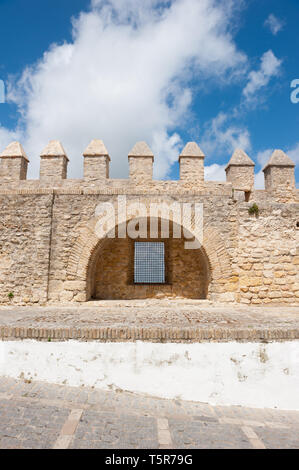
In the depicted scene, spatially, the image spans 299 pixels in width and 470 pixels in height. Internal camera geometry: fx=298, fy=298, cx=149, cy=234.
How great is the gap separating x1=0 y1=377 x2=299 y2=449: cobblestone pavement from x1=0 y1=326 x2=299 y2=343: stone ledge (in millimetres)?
598

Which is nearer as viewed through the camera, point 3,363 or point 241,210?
point 3,363

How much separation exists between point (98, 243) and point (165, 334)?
447 cm

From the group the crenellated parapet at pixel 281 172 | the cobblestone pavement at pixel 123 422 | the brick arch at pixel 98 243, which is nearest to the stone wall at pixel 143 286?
the brick arch at pixel 98 243

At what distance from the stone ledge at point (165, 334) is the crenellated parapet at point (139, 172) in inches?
226

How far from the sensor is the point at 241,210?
26.1ft

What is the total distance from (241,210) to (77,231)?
4384 millimetres

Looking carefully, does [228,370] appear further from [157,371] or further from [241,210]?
[241,210]

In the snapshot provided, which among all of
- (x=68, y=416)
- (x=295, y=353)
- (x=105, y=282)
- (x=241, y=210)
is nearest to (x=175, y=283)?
(x=105, y=282)

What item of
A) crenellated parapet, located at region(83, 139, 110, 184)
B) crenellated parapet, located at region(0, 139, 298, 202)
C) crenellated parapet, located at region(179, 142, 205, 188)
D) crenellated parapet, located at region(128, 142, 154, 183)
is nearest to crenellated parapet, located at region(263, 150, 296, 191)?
crenellated parapet, located at region(0, 139, 298, 202)

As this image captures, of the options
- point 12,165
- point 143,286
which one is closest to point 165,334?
point 143,286

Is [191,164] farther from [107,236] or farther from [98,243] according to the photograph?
[98,243]

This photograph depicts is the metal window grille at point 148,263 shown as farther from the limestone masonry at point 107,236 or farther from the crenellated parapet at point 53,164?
the crenellated parapet at point 53,164
